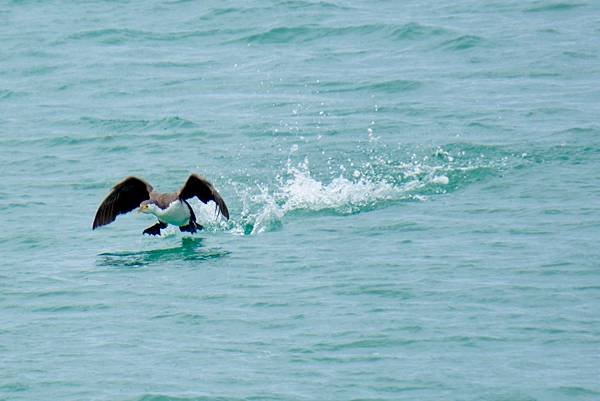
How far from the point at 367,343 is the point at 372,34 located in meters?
11.3

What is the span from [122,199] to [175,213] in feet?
2.57

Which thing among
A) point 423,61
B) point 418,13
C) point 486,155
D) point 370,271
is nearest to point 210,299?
point 370,271

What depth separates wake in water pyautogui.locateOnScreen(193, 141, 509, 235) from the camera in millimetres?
14320

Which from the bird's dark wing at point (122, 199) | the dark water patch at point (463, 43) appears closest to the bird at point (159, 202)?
the bird's dark wing at point (122, 199)

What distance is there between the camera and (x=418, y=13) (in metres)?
22.1

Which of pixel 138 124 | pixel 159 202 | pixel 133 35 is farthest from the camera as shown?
pixel 133 35

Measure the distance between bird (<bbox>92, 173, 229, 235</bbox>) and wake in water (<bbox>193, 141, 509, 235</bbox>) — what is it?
0.46 m

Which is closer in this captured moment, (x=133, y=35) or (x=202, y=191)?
(x=202, y=191)

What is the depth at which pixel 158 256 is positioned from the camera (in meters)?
13.6

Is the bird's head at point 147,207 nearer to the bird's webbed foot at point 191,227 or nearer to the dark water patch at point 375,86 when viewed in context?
the bird's webbed foot at point 191,227

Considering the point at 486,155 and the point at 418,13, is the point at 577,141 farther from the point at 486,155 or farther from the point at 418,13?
the point at 418,13

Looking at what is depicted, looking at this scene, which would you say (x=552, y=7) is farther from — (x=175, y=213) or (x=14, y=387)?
(x=14, y=387)

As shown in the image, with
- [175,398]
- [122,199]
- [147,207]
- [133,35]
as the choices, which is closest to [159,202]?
[147,207]

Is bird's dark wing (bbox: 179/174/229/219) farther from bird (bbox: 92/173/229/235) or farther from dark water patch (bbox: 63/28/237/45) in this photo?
dark water patch (bbox: 63/28/237/45)
